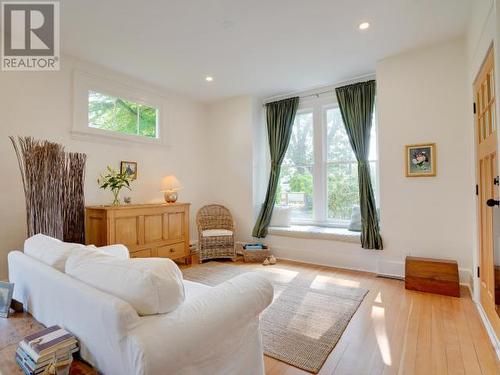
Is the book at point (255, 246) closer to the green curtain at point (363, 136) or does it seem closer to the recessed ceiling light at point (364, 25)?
the green curtain at point (363, 136)

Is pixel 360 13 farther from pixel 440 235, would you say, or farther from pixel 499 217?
pixel 440 235

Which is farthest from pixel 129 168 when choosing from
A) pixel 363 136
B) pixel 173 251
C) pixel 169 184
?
pixel 363 136

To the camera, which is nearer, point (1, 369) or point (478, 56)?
point (1, 369)

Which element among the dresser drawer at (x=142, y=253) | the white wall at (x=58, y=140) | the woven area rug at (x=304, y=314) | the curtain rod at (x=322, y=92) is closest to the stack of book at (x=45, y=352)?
the woven area rug at (x=304, y=314)

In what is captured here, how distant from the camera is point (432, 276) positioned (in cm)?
289

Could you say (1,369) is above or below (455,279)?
above

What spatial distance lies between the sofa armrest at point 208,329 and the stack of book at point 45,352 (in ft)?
1.24

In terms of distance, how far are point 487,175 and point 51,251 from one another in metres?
3.35

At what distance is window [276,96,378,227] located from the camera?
13.9ft

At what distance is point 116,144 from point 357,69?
11.9 ft

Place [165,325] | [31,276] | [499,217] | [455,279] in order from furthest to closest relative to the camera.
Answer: [455,279] → [499,217] → [31,276] → [165,325]

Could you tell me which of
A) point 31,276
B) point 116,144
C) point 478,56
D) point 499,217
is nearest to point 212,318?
point 31,276

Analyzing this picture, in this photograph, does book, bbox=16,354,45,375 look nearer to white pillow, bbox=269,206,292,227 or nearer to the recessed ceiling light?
the recessed ceiling light

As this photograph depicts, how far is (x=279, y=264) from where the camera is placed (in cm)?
411
